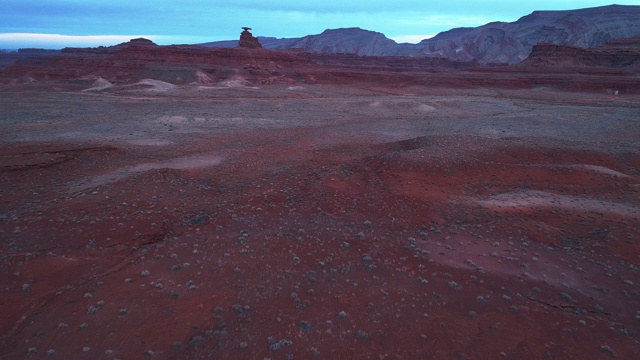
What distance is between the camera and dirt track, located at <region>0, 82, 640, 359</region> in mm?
4500

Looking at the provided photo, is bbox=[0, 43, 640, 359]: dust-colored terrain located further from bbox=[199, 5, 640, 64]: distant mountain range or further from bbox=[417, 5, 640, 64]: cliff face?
bbox=[417, 5, 640, 64]: cliff face

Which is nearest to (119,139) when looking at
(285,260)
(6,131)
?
(6,131)

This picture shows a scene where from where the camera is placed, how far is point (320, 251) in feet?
20.7

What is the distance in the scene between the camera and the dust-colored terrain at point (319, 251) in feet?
14.8

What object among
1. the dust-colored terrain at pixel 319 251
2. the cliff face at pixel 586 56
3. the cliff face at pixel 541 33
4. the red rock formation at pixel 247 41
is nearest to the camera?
the dust-colored terrain at pixel 319 251

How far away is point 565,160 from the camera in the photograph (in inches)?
486

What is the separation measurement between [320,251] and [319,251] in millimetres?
16

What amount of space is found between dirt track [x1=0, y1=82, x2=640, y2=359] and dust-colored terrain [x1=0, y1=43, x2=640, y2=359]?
0.03 metres

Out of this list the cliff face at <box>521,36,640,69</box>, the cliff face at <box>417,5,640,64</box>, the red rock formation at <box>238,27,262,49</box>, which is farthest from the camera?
the cliff face at <box>417,5,640,64</box>

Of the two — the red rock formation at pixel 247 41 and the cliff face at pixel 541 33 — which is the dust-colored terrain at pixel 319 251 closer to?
the red rock formation at pixel 247 41

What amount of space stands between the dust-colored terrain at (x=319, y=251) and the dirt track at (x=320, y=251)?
29mm

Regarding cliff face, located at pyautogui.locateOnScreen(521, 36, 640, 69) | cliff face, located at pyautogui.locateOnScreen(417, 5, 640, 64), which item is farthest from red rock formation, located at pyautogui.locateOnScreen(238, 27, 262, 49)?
cliff face, located at pyautogui.locateOnScreen(417, 5, 640, 64)

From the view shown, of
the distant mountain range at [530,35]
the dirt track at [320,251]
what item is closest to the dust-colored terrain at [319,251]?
the dirt track at [320,251]

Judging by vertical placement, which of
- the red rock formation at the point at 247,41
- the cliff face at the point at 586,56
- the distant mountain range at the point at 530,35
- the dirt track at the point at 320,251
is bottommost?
the dirt track at the point at 320,251
